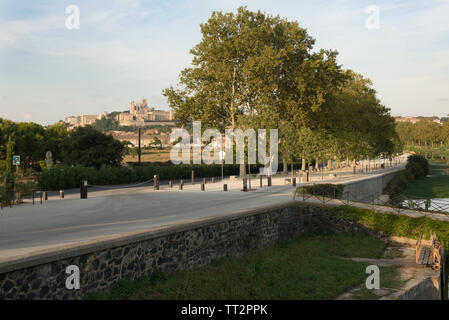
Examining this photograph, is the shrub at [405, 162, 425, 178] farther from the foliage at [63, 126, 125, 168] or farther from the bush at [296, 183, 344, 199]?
the foliage at [63, 126, 125, 168]

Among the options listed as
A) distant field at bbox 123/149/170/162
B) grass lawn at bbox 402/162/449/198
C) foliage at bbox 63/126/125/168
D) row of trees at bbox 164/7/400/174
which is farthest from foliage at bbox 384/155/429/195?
distant field at bbox 123/149/170/162

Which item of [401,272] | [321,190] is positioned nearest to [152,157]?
[321,190]

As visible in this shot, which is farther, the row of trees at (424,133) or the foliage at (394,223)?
the row of trees at (424,133)

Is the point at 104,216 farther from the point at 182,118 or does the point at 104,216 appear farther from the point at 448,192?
the point at 448,192

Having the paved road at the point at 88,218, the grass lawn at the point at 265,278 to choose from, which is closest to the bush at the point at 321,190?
the paved road at the point at 88,218

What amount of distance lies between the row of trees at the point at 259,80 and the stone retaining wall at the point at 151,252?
19.4 meters

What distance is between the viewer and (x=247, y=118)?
37.9 m

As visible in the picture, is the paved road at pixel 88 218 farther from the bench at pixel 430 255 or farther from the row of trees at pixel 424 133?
the row of trees at pixel 424 133

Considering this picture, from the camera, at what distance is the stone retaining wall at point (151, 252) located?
8820mm

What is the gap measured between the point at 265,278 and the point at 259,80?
30401mm

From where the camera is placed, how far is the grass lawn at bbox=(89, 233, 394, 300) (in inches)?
432

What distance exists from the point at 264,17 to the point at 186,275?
36434 millimetres

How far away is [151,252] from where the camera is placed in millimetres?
11984
